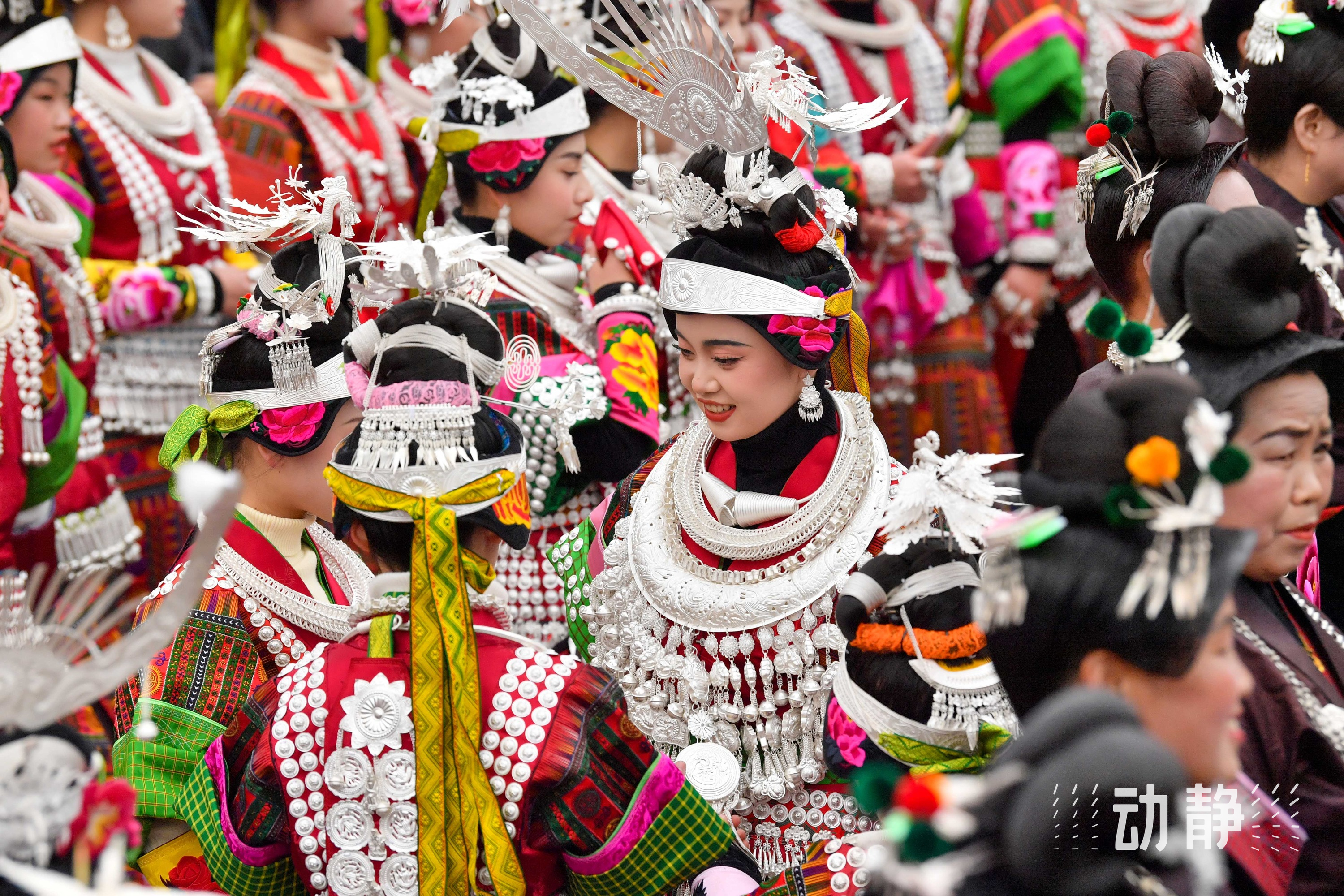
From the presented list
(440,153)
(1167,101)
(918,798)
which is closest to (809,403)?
(1167,101)

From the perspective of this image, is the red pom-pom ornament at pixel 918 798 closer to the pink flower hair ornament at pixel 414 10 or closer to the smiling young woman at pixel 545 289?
the smiling young woman at pixel 545 289

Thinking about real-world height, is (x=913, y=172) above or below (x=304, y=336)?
above

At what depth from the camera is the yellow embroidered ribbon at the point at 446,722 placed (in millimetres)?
2387

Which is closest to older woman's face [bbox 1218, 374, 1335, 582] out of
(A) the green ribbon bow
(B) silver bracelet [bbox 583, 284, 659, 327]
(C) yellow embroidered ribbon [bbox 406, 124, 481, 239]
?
(A) the green ribbon bow

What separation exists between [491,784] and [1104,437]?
1190mm

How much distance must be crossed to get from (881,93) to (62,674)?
15.3 ft

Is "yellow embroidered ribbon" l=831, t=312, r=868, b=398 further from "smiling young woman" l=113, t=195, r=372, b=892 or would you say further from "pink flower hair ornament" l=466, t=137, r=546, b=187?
"pink flower hair ornament" l=466, t=137, r=546, b=187

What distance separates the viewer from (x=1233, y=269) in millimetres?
2127

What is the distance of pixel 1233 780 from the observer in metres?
2.09

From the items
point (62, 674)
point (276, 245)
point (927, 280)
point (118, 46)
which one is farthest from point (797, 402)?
point (118, 46)

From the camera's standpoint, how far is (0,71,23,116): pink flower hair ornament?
443cm

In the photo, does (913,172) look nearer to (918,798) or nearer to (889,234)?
(889,234)

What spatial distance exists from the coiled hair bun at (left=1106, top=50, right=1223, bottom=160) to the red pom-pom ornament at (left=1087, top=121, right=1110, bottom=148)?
0.04 meters

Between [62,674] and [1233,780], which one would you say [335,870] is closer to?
[62,674]
